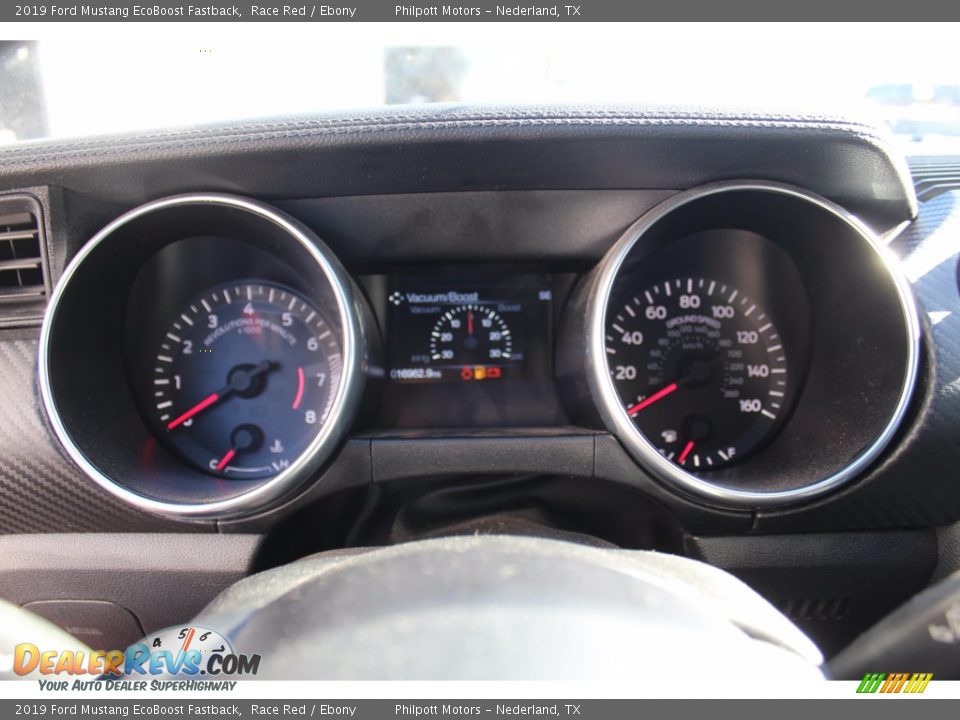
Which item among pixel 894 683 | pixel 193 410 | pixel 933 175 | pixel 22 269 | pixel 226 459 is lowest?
pixel 226 459

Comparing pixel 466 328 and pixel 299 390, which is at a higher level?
pixel 466 328

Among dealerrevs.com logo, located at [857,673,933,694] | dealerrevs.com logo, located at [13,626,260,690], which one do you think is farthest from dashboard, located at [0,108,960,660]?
dealerrevs.com logo, located at [857,673,933,694]

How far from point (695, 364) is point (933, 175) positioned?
82cm

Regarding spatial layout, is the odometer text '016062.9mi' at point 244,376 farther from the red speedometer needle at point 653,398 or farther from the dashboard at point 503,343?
the red speedometer needle at point 653,398

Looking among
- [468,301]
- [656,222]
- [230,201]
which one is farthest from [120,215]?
[656,222]

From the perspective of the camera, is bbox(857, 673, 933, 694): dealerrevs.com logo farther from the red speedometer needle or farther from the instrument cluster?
the red speedometer needle

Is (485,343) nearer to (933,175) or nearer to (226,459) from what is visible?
(226,459)

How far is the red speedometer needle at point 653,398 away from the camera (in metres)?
Result: 1.97

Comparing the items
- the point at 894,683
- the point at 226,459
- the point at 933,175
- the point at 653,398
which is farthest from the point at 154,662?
the point at 933,175

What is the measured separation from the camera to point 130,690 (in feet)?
3.32

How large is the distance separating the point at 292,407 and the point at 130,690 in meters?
1.01

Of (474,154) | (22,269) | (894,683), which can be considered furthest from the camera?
(22,269)

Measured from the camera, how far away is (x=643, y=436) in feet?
5.51

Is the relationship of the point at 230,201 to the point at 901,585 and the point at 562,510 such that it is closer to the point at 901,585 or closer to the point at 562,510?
the point at 562,510
